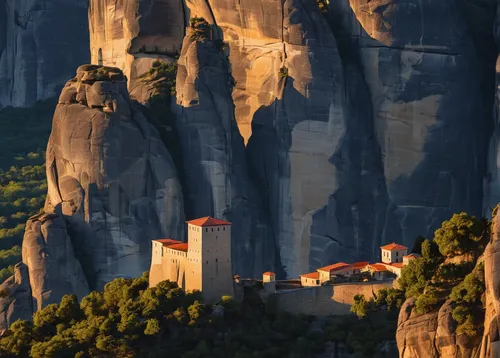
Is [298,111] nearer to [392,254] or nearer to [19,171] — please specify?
[392,254]

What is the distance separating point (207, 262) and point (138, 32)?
84.8ft

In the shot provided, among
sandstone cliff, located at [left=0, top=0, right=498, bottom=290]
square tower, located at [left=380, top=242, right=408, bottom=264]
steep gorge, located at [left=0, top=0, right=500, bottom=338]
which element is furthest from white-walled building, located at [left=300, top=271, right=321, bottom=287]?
sandstone cliff, located at [left=0, top=0, right=498, bottom=290]

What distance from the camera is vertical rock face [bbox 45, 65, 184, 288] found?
12556cm

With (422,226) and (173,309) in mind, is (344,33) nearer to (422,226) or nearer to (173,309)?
(422,226)

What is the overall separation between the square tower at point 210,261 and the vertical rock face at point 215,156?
17189mm

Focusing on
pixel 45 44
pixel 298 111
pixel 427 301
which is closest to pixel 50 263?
pixel 298 111

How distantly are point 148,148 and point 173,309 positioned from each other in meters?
19.1

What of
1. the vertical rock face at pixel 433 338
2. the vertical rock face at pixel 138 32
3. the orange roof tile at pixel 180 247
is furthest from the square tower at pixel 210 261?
the vertical rock face at pixel 138 32

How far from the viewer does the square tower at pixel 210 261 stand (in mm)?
109188

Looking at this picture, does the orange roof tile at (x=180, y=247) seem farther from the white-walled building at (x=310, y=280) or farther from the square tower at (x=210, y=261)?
the white-walled building at (x=310, y=280)

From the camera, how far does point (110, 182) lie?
126 m

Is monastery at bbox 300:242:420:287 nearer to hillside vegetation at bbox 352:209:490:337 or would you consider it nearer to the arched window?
hillside vegetation at bbox 352:209:490:337

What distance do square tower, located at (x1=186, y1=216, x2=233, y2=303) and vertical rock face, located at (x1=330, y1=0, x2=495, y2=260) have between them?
18274mm

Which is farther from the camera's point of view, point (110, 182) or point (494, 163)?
point (494, 163)
